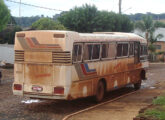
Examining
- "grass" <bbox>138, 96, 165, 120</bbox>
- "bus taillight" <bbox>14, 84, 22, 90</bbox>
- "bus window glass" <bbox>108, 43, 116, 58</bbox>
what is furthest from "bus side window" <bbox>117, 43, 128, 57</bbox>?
"grass" <bbox>138, 96, 165, 120</bbox>

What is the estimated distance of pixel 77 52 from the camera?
13055mm

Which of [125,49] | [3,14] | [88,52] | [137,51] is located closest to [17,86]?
[88,52]

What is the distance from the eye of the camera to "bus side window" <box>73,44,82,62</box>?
12805mm

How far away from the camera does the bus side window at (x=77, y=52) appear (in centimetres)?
1280

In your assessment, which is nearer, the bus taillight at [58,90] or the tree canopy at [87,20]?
the bus taillight at [58,90]

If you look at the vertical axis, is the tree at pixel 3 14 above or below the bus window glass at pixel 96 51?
above

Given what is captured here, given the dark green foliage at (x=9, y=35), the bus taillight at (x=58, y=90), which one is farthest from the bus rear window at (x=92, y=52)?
the dark green foliage at (x=9, y=35)

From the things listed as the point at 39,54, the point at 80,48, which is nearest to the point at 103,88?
the point at 80,48

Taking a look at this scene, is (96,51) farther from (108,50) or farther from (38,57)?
(38,57)

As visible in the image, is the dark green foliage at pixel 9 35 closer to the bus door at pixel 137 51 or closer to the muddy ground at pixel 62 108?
the bus door at pixel 137 51

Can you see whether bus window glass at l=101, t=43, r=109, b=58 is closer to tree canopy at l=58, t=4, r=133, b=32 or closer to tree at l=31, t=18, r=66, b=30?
tree at l=31, t=18, r=66, b=30

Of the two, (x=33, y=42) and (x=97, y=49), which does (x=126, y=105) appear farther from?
(x=33, y=42)

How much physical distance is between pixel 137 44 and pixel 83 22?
53.1ft

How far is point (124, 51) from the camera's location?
57.3ft
